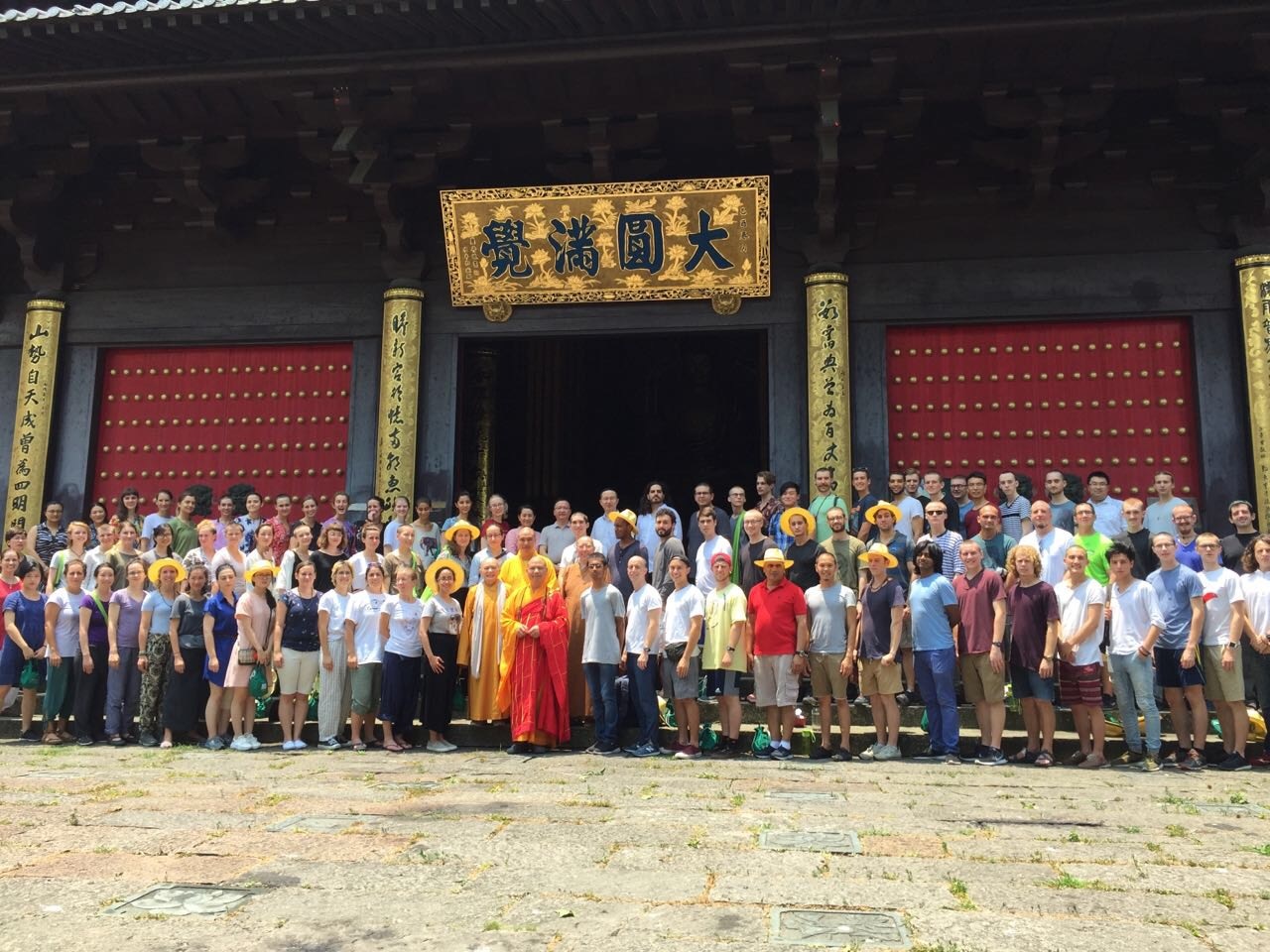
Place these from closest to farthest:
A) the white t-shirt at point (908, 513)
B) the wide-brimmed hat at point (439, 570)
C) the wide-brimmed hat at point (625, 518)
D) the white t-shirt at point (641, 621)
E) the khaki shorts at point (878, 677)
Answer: the khaki shorts at point (878, 677)
the white t-shirt at point (641, 621)
the wide-brimmed hat at point (439, 570)
the wide-brimmed hat at point (625, 518)
the white t-shirt at point (908, 513)

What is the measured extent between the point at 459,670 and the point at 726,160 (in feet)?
17.9

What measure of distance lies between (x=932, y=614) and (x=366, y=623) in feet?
13.2

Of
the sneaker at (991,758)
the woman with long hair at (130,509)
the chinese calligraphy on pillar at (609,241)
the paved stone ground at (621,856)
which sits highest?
the chinese calligraphy on pillar at (609,241)

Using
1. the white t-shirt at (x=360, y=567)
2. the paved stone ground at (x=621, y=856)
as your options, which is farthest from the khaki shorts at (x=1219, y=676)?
the white t-shirt at (x=360, y=567)

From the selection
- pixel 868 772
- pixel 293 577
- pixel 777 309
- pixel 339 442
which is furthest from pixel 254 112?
pixel 868 772

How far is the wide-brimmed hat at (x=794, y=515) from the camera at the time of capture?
7.42 m

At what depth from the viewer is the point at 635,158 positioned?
9.62 m

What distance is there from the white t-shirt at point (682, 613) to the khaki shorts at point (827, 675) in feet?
2.68

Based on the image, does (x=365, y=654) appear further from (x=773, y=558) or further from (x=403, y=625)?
(x=773, y=558)

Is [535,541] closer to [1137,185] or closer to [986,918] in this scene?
[986,918]

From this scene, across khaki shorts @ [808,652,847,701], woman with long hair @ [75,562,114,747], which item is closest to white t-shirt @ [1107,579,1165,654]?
khaki shorts @ [808,652,847,701]

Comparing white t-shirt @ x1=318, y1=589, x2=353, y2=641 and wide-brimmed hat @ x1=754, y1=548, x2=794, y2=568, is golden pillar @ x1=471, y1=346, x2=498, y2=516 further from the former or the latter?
wide-brimmed hat @ x1=754, y1=548, x2=794, y2=568

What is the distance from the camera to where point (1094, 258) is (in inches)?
360

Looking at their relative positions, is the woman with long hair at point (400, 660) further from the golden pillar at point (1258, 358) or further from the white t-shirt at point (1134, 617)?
the golden pillar at point (1258, 358)
